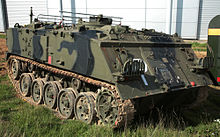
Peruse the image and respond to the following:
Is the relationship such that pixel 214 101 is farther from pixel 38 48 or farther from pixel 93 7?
pixel 93 7

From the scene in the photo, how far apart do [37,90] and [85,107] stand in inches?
107

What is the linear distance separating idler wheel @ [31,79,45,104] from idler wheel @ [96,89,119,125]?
3038mm

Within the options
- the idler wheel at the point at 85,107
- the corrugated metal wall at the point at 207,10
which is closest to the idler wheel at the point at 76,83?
→ the idler wheel at the point at 85,107

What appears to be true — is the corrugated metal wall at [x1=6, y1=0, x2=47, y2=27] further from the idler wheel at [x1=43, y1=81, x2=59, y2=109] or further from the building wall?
the idler wheel at [x1=43, y1=81, x2=59, y2=109]

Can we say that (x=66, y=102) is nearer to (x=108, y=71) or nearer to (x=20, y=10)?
(x=108, y=71)

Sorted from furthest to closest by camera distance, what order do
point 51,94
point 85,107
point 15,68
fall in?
point 15,68 → point 51,94 → point 85,107

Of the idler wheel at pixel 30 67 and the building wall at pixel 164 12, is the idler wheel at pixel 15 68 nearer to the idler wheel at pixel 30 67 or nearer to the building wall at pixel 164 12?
the idler wheel at pixel 30 67

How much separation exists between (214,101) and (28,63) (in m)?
7.07

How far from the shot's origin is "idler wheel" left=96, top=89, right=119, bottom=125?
5.06 meters

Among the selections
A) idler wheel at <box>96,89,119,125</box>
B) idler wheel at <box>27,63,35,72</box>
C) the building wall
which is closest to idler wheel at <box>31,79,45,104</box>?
idler wheel at <box>27,63,35,72</box>

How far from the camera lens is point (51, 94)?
7.28m

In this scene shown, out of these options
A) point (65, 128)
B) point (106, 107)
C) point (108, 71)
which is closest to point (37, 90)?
point (65, 128)

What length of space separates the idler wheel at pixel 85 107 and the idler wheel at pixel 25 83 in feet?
9.70

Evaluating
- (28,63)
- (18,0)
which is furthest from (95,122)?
(18,0)
